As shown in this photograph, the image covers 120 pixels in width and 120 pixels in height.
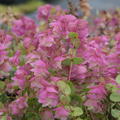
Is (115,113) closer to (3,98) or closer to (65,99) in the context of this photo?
(65,99)

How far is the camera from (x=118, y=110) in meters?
1.15

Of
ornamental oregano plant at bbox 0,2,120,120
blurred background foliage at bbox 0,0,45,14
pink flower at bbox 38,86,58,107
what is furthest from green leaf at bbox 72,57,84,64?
blurred background foliage at bbox 0,0,45,14

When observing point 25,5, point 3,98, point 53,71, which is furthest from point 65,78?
point 25,5

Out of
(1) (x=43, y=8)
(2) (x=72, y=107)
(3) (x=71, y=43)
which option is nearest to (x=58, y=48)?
(3) (x=71, y=43)

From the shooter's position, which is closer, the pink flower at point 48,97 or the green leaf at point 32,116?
the pink flower at point 48,97

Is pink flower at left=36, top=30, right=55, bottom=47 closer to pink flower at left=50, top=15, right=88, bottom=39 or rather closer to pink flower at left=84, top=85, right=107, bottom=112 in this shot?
pink flower at left=50, top=15, right=88, bottom=39

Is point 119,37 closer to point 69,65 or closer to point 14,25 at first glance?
point 69,65

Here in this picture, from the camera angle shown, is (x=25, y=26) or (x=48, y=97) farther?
(x=25, y=26)

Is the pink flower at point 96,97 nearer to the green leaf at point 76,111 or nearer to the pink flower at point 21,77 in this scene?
the green leaf at point 76,111

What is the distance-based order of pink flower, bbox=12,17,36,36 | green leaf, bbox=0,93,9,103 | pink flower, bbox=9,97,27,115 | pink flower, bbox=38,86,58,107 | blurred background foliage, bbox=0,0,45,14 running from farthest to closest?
blurred background foliage, bbox=0,0,45,14 → pink flower, bbox=12,17,36,36 → green leaf, bbox=0,93,9,103 → pink flower, bbox=9,97,27,115 → pink flower, bbox=38,86,58,107

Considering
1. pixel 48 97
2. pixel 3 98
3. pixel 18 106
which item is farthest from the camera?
pixel 3 98

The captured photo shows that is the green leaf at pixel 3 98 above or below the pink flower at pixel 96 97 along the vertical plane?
below

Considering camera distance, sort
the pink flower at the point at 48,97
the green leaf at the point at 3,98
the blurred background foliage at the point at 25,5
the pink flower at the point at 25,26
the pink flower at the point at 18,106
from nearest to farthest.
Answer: the pink flower at the point at 48,97, the pink flower at the point at 18,106, the green leaf at the point at 3,98, the pink flower at the point at 25,26, the blurred background foliage at the point at 25,5

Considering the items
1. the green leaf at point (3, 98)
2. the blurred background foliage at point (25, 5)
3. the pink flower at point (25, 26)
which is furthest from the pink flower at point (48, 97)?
the blurred background foliage at point (25, 5)
